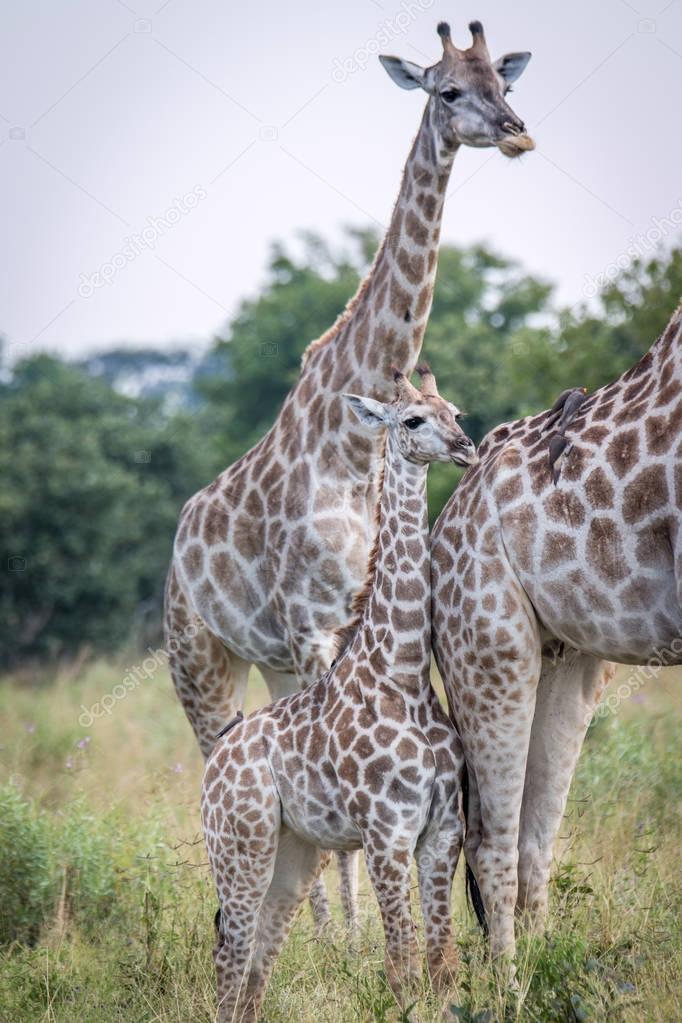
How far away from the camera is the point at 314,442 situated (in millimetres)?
6629

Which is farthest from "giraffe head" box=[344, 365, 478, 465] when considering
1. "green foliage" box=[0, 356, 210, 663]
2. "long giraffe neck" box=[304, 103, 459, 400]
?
"green foliage" box=[0, 356, 210, 663]

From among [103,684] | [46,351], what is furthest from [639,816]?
[46,351]

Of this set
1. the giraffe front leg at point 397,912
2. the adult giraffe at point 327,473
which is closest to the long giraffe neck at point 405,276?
the adult giraffe at point 327,473

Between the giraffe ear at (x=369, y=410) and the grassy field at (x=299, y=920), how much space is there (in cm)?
210

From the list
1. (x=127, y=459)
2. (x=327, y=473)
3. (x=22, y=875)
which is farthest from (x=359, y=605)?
(x=127, y=459)

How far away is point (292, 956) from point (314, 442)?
2503 millimetres

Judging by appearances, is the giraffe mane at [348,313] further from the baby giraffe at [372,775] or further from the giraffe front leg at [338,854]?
the giraffe front leg at [338,854]

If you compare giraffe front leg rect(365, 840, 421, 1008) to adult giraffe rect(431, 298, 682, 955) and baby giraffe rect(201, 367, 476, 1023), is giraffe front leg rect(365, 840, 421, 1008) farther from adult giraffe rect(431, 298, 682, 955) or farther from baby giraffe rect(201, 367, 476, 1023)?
adult giraffe rect(431, 298, 682, 955)

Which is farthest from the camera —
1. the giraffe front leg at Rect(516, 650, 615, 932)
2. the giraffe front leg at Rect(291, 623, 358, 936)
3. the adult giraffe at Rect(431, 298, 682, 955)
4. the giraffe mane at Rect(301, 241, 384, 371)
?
the giraffe mane at Rect(301, 241, 384, 371)

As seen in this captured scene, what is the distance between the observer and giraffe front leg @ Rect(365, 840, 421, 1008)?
16.0 ft

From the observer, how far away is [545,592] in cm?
498

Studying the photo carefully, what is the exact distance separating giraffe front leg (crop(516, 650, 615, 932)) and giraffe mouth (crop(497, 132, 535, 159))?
2.16m

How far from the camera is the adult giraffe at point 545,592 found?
4.71m

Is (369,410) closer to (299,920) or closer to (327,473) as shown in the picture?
(327,473)
